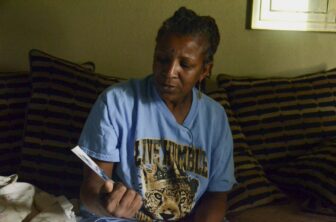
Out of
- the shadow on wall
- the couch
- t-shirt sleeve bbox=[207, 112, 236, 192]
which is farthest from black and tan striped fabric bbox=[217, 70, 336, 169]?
the shadow on wall

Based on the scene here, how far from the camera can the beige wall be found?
1788 millimetres

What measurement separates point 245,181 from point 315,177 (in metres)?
0.25

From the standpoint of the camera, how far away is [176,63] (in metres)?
1.12

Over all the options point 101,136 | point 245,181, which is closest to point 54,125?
point 101,136

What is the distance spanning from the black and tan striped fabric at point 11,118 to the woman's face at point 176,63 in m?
0.62

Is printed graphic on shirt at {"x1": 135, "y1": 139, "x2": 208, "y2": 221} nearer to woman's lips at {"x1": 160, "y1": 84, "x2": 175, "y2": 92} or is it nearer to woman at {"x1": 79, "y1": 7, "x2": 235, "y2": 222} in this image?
woman at {"x1": 79, "y1": 7, "x2": 235, "y2": 222}

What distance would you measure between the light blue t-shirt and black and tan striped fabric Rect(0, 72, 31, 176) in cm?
50

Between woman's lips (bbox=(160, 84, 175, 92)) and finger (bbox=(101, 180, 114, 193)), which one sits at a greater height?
woman's lips (bbox=(160, 84, 175, 92))

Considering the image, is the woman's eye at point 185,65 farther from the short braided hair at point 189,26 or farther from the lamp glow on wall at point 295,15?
the lamp glow on wall at point 295,15

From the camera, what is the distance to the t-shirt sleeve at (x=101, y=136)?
1097 millimetres

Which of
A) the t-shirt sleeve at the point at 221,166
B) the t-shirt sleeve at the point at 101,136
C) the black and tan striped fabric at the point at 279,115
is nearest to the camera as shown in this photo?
the t-shirt sleeve at the point at 101,136

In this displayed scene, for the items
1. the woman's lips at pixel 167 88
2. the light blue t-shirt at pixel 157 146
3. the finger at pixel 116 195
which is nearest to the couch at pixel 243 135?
the light blue t-shirt at pixel 157 146

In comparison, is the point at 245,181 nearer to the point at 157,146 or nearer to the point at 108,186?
the point at 157,146

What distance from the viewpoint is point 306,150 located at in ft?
5.71
